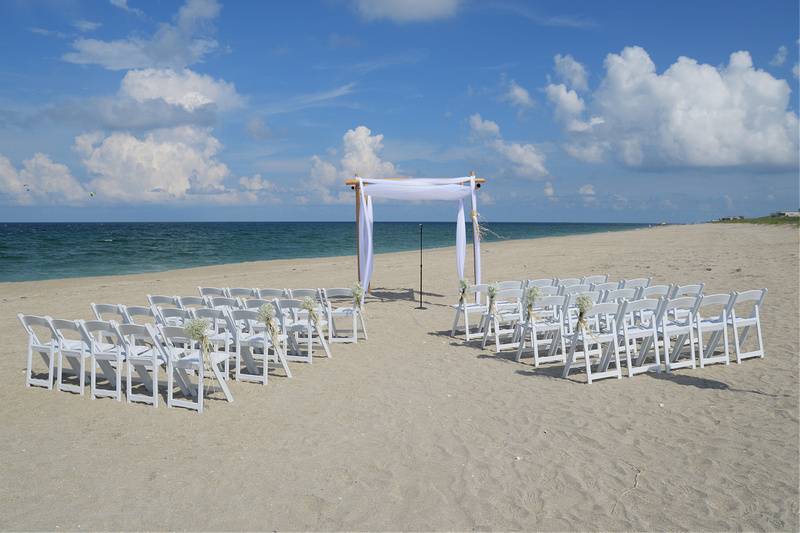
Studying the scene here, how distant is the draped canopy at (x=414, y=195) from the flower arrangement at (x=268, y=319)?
5.45 m

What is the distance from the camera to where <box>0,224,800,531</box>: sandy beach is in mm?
3801

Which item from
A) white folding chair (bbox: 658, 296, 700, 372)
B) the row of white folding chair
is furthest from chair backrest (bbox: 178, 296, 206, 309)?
white folding chair (bbox: 658, 296, 700, 372)

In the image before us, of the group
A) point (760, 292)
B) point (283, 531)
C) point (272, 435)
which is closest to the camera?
point (283, 531)

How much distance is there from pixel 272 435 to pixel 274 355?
8.09 feet

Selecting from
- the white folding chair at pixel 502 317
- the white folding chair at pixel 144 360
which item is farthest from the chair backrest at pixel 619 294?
the white folding chair at pixel 144 360

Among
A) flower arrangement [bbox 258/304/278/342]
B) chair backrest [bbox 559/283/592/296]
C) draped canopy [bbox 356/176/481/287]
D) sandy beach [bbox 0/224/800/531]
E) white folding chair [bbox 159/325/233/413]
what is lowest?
sandy beach [bbox 0/224/800/531]

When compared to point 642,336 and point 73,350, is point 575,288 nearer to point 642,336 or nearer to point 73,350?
point 642,336

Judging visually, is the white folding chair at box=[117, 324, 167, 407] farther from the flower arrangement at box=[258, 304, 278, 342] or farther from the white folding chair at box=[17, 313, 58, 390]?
the flower arrangement at box=[258, 304, 278, 342]

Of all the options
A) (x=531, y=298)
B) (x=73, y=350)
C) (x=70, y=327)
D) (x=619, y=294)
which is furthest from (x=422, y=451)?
(x=619, y=294)

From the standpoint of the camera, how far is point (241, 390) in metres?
6.48

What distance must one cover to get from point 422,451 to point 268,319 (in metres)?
2.80

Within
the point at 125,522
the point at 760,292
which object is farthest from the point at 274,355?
the point at 760,292

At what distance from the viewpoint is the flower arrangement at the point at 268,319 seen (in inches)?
266

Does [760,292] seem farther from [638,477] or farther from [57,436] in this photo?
[57,436]
